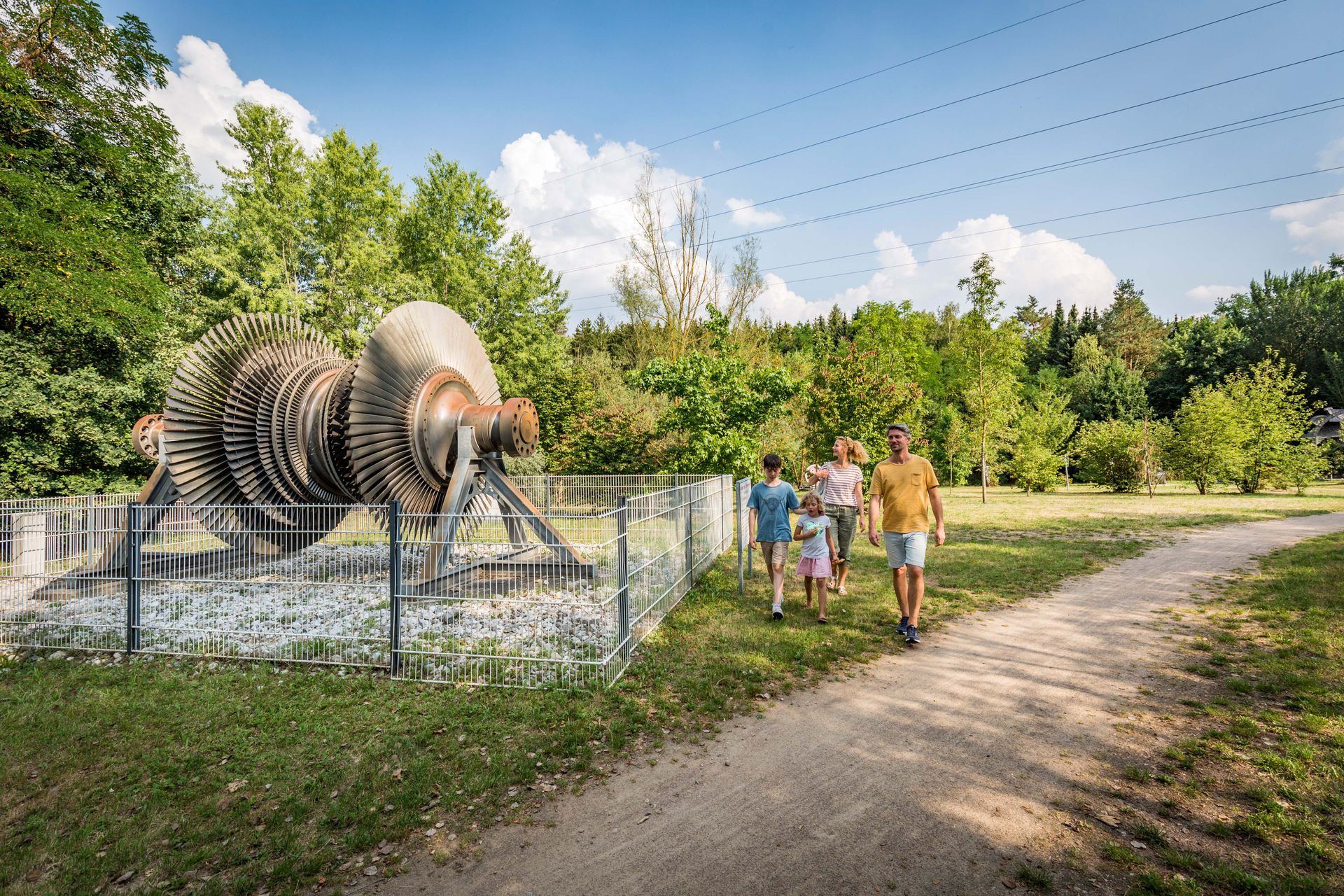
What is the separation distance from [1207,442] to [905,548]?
94.1 ft

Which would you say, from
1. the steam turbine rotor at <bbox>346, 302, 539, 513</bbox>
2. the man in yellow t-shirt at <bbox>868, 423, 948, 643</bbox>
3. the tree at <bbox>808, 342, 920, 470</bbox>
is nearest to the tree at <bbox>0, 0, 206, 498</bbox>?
the steam turbine rotor at <bbox>346, 302, 539, 513</bbox>

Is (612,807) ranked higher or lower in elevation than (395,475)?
lower

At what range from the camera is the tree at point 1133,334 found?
5572 cm

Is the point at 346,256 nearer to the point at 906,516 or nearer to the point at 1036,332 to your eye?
the point at 906,516

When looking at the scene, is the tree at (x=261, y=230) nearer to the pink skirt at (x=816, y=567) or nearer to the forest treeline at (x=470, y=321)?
the forest treeline at (x=470, y=321)

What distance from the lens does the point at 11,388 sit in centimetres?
1560

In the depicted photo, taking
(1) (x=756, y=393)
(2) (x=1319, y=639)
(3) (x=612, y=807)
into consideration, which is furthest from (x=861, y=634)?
(1) (x=756, y=393)

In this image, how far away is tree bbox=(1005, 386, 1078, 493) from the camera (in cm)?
3012

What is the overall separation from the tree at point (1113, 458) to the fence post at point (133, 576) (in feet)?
119

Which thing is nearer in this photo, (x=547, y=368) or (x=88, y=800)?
(x=88, y=800)

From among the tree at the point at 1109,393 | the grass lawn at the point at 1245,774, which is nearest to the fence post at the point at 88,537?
the grass lawn at the point at 1245,774

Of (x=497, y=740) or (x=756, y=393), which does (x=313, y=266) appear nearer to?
(x=756, y=393)

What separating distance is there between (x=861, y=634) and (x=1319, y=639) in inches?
184

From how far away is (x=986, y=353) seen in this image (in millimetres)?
24734
